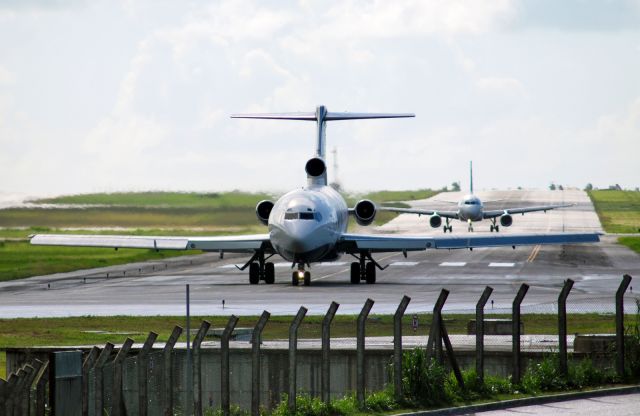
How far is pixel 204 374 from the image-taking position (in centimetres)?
3027

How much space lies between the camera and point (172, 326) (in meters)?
41.0

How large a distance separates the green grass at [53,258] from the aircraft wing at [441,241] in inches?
710

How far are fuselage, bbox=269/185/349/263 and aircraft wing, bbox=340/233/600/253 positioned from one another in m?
1.40

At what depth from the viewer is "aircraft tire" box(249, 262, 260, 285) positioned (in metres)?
60.8

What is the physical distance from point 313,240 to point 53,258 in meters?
30.0

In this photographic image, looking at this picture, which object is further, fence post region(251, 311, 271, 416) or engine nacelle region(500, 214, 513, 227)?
engine nacelle region(500, 214, 513, 227)

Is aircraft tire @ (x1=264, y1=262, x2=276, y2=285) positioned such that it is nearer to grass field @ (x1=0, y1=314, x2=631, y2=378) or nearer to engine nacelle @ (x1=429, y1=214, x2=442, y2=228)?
grass field @ (x1=0, y1=314, x2=631, y2=378)

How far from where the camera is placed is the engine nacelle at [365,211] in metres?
63.3

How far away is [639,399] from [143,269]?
5371cm

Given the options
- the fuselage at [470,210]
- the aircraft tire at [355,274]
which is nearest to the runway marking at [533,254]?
the aircraft tire at [355,274]

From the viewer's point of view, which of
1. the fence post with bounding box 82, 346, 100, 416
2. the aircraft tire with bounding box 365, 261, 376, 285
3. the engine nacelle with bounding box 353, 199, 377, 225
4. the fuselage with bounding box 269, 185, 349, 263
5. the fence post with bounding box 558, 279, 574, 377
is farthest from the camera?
the engine nacelle with bounding box 353, 199, 377, 225

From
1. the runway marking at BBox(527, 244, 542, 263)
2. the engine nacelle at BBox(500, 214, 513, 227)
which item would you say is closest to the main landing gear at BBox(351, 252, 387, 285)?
the runway marking at BBox(527, 244, 542, 263)

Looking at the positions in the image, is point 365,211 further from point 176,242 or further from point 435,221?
point 435,221

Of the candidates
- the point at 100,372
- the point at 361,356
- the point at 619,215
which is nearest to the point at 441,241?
the point at 361,356
